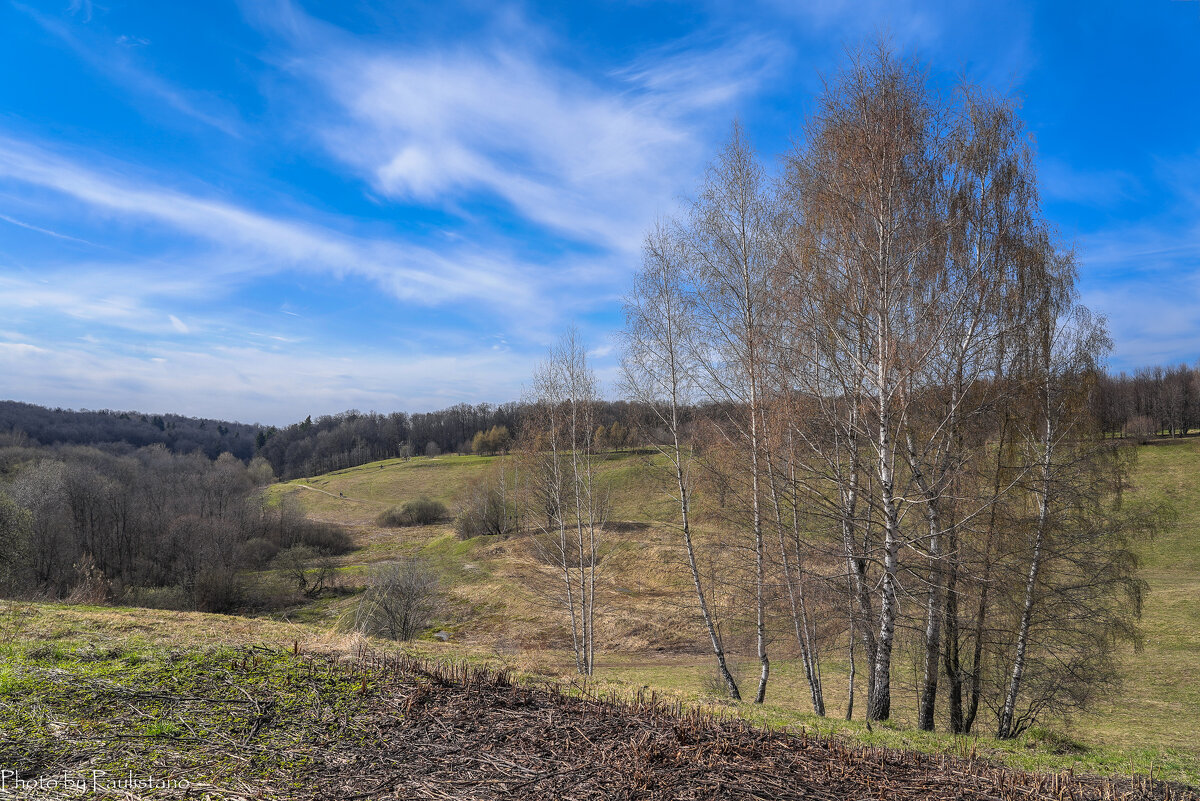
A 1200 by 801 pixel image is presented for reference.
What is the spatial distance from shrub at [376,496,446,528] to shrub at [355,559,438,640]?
3734 centimetres

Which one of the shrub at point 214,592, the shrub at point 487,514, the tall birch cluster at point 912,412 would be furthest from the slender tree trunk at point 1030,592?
the shrub at point 487,514

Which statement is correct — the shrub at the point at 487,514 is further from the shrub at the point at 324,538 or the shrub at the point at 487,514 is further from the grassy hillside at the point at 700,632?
the shrub at the point at 324,538

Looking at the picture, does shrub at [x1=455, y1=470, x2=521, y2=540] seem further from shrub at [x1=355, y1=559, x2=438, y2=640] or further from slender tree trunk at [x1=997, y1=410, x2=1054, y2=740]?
slender tree trunk at [x1=997, y1=410, x2=1054, y2=740]

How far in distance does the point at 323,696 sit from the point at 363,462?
114 meters

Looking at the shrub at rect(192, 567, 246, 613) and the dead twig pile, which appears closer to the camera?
the dead twig pile

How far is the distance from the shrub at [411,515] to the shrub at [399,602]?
3734 centimetres

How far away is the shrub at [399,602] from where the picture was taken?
21144 mm

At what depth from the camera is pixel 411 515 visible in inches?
2393

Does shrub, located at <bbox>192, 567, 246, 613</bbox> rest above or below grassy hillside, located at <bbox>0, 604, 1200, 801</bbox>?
below

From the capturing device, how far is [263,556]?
1626 inches

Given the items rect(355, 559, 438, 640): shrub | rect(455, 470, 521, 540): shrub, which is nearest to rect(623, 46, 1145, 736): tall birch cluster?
rect(355, 559, 438, 640): shrub

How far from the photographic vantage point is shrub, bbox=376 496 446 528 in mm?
60781

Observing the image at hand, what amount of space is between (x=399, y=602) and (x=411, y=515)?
40880 millimetres

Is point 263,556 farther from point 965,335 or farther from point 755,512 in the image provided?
point 965,335
